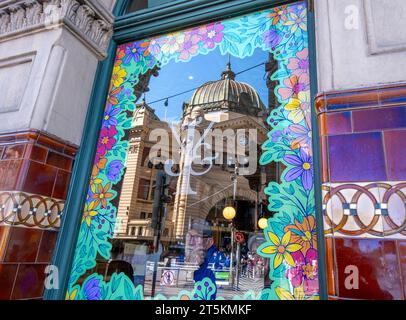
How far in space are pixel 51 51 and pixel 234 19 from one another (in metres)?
1.56

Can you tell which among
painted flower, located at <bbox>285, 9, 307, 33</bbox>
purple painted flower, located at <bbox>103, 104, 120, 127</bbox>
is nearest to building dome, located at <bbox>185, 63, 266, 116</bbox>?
painted flower, located at <bbox>285, 9, 307, 33</bbox>

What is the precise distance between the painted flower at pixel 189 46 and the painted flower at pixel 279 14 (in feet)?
2.22

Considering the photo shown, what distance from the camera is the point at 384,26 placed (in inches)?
63.9

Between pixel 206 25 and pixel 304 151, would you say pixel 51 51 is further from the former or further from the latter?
pixel 304 151

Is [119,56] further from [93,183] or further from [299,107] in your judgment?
[299,107]

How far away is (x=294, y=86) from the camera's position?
208 cm

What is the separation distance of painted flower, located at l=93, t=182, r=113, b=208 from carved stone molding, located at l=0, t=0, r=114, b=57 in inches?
49.9

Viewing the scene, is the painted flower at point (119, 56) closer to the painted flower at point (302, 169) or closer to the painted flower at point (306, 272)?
the painted flower at point (302, 169)

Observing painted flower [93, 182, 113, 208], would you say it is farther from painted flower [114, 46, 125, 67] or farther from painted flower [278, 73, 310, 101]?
painted flower [278, 73, 310, 101]

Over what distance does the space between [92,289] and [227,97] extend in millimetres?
1842

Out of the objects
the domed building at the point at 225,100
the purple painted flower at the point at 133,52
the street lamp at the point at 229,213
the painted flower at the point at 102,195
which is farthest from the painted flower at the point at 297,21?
the painted flower at the point at 102,195

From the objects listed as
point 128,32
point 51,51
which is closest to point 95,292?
point 51,51

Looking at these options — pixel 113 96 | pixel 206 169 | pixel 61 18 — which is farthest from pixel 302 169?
pixel 61 18

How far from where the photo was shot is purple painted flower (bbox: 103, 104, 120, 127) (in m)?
2.55
